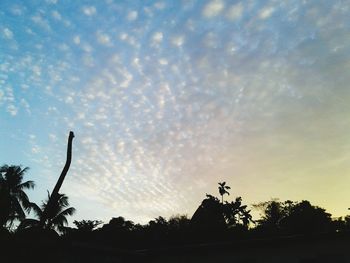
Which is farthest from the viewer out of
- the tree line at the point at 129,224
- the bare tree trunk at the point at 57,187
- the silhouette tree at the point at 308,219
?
the silhouette tree at the point at 308,219

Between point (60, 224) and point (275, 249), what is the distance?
29.3 m

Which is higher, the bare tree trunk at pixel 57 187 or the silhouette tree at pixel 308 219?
the silhouette tree at pixel 308 219

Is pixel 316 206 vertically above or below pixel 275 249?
above

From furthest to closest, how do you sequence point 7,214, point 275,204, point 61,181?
point 275,204 < point 7,214 < point 61,181

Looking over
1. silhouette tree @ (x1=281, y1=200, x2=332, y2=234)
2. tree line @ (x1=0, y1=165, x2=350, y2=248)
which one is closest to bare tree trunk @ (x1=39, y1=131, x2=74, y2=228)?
tree line @ (x1=0, y1=165, x2=350, y2=248)

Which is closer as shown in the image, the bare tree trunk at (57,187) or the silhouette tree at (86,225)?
the bare tree trunk at (57,187)

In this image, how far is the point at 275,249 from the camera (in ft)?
40.9

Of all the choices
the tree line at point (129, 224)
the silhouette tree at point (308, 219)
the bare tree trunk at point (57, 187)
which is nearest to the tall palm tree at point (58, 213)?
the tree line at point (129, 224)

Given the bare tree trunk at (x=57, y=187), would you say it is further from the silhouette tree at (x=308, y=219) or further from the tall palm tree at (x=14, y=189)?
the silhouette tree at (x=308, y=219)

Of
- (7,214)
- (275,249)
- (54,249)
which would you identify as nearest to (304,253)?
(275,249)

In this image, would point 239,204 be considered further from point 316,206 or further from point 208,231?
point 316,206

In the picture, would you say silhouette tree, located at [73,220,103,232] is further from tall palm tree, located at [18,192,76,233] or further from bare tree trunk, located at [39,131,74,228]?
bare tree trunk, located at [39,131,74,228]

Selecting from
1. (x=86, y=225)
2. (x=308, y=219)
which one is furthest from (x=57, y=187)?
(x=308, y=219)

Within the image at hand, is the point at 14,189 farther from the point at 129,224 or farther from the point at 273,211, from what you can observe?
the point at 273,211
